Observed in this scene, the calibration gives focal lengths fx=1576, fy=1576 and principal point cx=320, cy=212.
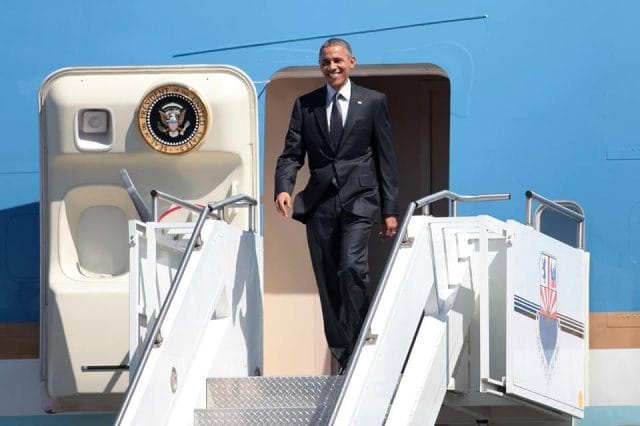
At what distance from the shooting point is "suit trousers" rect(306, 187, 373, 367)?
23.7 ft

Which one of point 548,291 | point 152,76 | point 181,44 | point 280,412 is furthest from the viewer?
point 181,44

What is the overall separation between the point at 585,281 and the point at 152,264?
7.85ft

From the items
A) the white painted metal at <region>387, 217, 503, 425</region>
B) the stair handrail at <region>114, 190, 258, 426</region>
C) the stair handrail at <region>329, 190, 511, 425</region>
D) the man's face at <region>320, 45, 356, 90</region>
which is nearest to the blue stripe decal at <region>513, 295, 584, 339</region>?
the white painted metal at <region>387, 217, 503, 425</region>

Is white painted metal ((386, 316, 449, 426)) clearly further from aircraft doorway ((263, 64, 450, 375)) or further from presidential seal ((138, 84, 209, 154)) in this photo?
aircraft doorway ((263, 64, 450, 375))

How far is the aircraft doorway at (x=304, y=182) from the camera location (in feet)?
31.3

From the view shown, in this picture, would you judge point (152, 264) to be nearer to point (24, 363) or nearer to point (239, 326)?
point (239, 326)

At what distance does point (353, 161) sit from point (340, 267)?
0.52 meters

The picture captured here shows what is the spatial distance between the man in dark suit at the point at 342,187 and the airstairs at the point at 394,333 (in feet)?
0.97

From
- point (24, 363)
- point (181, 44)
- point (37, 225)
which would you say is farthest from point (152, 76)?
point (24, 363)

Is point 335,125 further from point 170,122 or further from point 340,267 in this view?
point 170,122

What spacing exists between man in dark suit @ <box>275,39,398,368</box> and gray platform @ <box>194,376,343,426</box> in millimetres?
260

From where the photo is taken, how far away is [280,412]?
693 cm

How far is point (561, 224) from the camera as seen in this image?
8.57 meters

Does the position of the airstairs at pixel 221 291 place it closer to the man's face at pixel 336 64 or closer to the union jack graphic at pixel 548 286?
→ the union jack graphic at pixel 548 286
